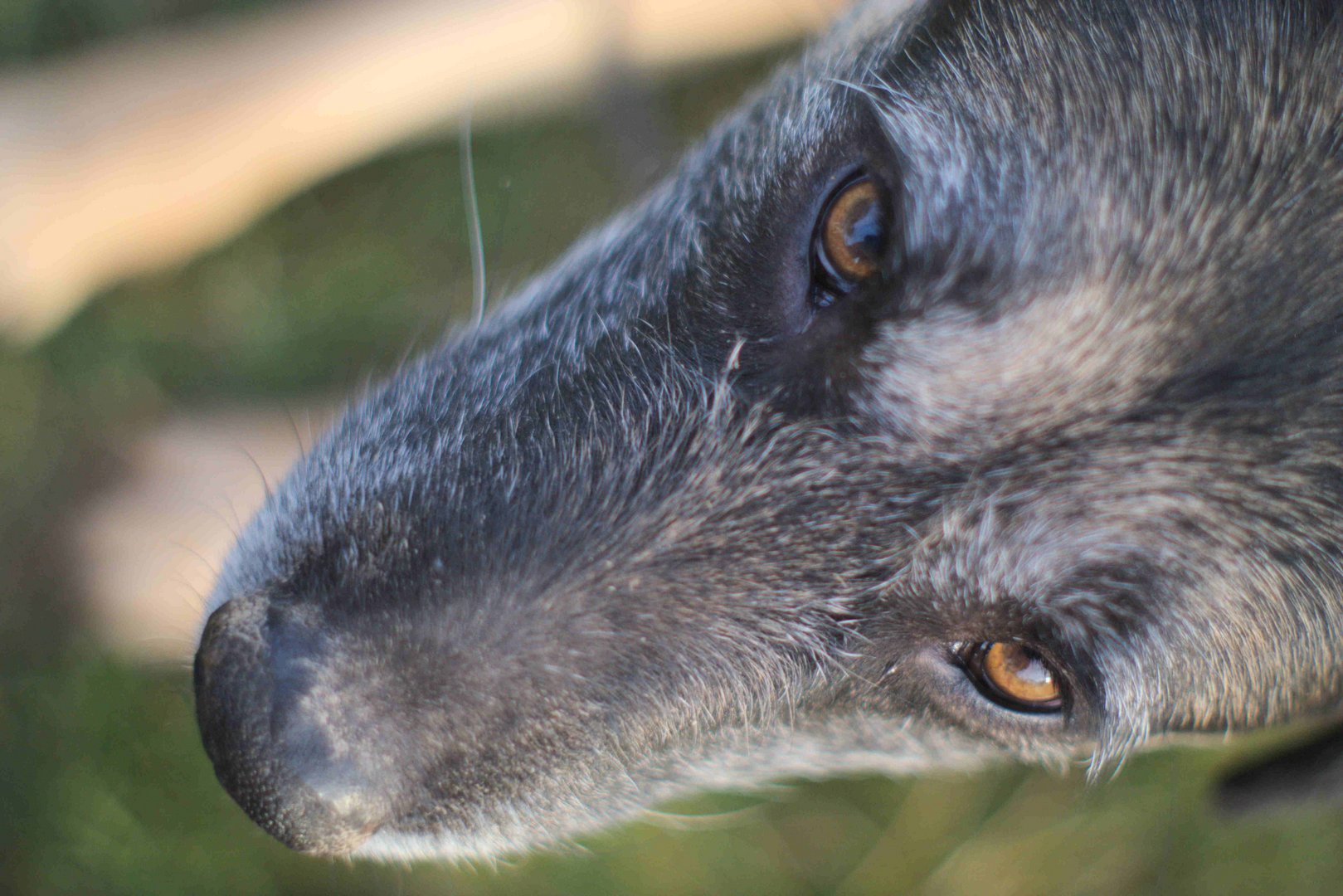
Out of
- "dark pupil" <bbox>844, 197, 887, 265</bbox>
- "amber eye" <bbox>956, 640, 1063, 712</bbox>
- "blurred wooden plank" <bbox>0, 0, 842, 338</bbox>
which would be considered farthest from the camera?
"blurred wooden plank" <bbox>0, 0, 842, 338</bbox>

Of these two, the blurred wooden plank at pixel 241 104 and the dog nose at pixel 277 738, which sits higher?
the blurred wooden plank at pixel 241 104

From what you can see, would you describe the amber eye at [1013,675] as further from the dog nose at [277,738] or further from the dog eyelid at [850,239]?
the dog nose at [277,738]

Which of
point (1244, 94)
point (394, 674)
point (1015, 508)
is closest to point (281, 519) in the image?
point (394, 674)

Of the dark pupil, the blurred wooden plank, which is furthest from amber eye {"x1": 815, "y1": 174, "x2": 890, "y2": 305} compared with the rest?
the blurred wooden plank

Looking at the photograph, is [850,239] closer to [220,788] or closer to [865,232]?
[865,232]

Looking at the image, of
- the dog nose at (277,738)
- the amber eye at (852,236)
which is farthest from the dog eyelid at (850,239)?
the dog nose at (277,738)

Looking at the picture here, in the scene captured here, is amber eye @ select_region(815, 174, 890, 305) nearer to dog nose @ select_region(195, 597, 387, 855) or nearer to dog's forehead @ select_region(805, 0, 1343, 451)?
dog's forehead @ select_region(805, 0, 1343, 451)

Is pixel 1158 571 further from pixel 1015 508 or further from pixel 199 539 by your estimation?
pixel 199 539
